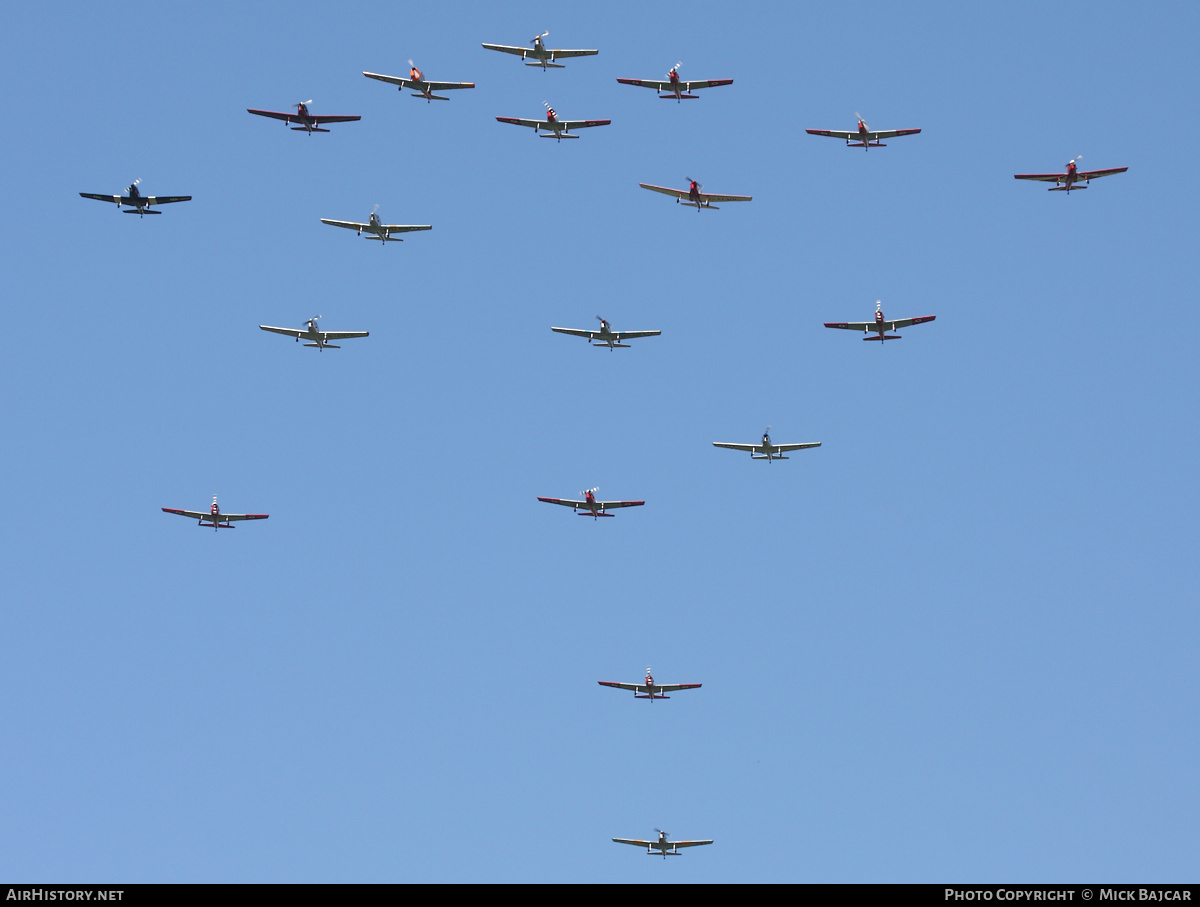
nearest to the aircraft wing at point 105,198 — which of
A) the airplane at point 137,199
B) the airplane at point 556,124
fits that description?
the airplane at point 137,199

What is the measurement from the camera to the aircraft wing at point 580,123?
306 feet

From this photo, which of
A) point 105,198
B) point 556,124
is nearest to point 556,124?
point 556,124

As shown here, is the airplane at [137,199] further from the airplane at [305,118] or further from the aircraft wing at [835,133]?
the aircraft wing at [835,133]

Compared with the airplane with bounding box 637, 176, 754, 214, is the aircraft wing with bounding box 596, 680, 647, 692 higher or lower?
lower

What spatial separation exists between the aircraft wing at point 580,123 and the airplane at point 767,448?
75.5ft

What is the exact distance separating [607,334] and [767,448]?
1359 cm

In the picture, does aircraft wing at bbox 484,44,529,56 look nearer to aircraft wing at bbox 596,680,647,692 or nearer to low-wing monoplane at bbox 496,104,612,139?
low-wing monoplane at bbox 496,104,612,139

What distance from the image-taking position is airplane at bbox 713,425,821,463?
95312 mm

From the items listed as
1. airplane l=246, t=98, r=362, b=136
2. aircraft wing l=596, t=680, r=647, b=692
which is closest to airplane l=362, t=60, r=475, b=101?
airplane l=246, t=98, r=362, b=136

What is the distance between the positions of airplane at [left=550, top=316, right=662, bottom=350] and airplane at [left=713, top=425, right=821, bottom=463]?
30.4 ft

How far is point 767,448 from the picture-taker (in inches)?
3755
